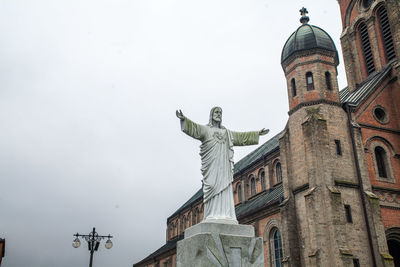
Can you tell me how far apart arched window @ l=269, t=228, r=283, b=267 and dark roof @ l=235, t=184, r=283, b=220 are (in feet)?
6.18

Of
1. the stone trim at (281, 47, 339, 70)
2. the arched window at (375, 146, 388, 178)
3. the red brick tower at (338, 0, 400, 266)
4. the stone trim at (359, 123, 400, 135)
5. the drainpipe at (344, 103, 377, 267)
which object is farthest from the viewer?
the stone trim at (281, 47, 339, 70)

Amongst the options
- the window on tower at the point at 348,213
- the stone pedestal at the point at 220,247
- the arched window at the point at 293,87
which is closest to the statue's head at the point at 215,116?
the stone pedestal at the point at 220,247

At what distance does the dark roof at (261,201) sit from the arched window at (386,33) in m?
12.5

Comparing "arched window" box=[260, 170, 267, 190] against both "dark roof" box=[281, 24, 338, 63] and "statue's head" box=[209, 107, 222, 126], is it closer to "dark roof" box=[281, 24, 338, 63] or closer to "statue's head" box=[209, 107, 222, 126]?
"dark roof" box=[281, 24, 338, 63]

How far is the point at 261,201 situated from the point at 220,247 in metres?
23.8

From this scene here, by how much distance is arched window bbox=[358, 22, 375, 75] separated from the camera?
30709 millimetres

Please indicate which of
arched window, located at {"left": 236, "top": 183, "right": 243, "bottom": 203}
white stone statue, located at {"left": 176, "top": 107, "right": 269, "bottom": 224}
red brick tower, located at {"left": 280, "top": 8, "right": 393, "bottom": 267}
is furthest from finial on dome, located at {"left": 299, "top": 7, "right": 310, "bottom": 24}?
white stone statue, located at {"left": 176, "top": 107, "right": 269, "bottom": 224}

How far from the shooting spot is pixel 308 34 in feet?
83.9

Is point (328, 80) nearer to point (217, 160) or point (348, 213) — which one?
point (348, 213)

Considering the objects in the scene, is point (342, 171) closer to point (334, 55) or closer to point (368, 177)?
point (368, 177)

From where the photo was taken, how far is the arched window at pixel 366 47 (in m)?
30.7

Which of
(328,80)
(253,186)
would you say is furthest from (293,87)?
(253,186)

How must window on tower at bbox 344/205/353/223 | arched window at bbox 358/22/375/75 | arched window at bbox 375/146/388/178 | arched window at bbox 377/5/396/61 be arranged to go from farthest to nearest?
1. arched window at bbox 358/22/375/75
2. arched window at bbox 377/5/396/61
3. arched window at bbox 375/146/388/178
4. window on tower at bbox 344/205/353/223

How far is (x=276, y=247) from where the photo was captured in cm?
2552
